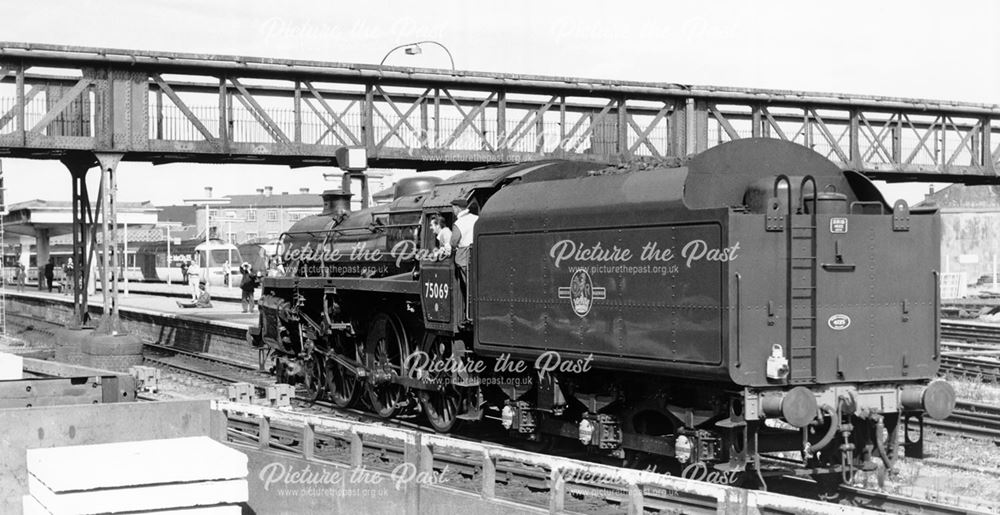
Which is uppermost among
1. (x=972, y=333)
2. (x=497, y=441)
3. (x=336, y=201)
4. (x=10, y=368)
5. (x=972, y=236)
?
(x=336, y=201)

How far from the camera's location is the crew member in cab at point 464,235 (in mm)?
13281

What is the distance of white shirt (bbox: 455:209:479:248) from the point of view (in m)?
13.4

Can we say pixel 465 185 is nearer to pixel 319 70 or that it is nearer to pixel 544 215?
pixel 544 215

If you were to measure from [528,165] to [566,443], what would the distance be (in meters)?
3.28

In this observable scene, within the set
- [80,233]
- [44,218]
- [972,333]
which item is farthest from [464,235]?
[44,218]

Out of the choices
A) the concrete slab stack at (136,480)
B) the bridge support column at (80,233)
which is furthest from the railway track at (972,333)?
the concrete slab stack at (136,480)

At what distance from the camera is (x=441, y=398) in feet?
47.2

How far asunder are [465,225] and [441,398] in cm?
236

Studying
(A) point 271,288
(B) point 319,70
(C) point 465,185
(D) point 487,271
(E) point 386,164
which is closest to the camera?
→ (D) point 487,271

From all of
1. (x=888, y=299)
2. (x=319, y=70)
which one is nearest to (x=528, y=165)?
(x=888, y=299)

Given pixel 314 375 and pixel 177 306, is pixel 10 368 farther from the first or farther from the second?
pixel 177 306

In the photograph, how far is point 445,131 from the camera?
24391 millimetres

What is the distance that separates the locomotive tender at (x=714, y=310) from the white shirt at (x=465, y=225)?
15.6 inches

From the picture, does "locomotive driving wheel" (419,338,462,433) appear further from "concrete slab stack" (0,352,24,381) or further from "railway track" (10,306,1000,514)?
"concrete slab stack" (0,352,24,381)
